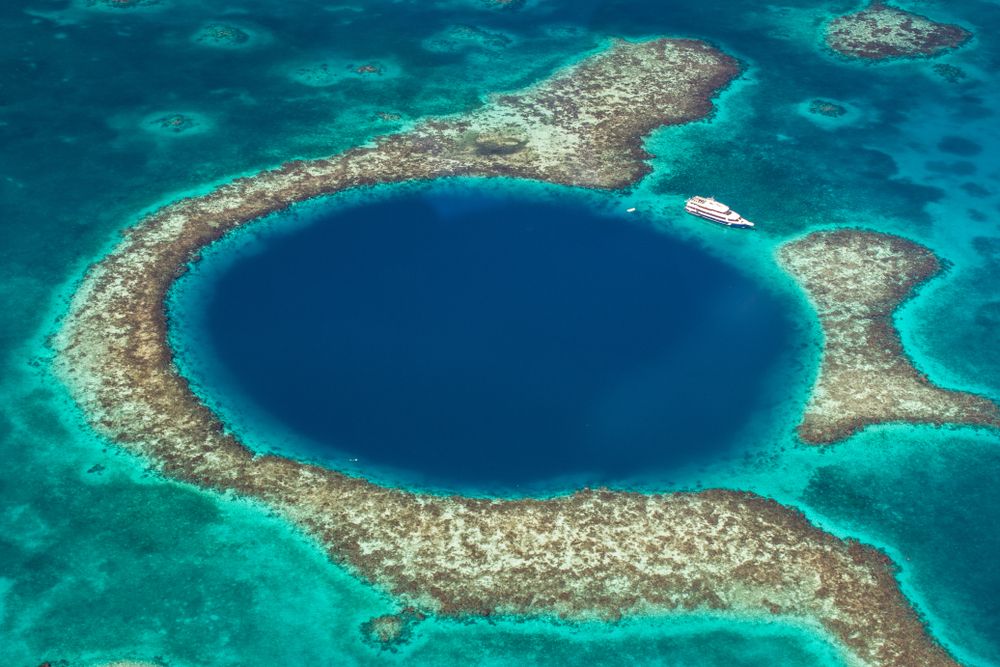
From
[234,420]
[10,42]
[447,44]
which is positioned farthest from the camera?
[447,44]

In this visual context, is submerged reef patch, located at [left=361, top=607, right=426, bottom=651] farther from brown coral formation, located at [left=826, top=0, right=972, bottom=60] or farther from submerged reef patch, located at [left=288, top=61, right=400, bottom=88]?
brown coral formation, located at [left=826, top=0, right=972, bottom=60]

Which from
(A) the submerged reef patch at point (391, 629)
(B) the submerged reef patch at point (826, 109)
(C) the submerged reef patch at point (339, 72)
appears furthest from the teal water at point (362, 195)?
(B) the submerged reef patch at point (826, 109)

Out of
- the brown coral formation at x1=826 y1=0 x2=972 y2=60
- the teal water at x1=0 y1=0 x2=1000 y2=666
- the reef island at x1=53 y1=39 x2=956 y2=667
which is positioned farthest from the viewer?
the brown coral formation at x1=826 y1=0 x2=972 y2=60

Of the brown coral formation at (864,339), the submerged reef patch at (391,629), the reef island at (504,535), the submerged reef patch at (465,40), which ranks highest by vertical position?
the submerged reef patch at (465,40)

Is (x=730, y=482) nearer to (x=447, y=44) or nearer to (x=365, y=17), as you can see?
(x=447, y=44)

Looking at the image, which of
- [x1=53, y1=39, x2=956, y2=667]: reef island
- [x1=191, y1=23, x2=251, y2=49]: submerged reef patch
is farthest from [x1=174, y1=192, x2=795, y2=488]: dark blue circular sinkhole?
[x1=191, y1=23, x2=251, y2=49]: submerged reef patch

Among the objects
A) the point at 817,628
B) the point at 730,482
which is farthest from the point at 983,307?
the point at 817,628

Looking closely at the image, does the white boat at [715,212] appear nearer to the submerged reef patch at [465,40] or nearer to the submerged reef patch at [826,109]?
the submerged reef patch at [826,109]
